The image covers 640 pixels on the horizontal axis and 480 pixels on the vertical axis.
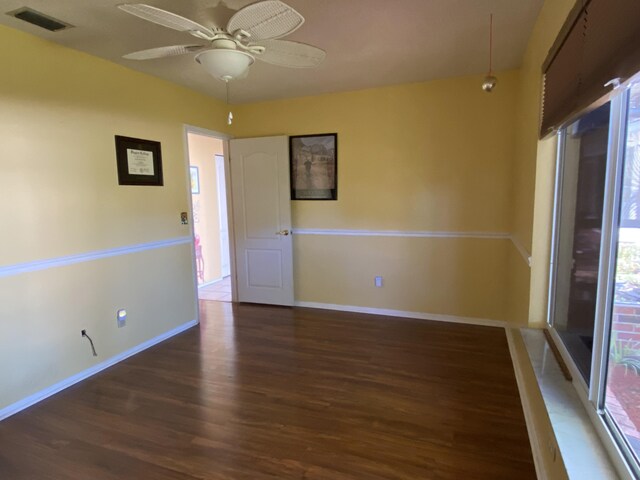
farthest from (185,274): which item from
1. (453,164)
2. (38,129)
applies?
(453,164)

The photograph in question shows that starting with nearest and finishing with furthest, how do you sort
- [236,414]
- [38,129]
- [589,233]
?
[589,233]
[236,414]
[38,129]

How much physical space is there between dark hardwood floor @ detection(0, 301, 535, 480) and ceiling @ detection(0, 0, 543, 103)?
7.83 ft

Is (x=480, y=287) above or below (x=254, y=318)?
above

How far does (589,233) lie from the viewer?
60.9 inches

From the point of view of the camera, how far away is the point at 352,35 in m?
2.48

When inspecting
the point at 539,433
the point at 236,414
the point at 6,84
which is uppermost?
the point at 6,84

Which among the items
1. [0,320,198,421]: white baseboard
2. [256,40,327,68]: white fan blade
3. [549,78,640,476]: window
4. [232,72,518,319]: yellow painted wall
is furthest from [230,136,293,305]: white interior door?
[549,78,640,476]: window

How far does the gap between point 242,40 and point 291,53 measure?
0.29m

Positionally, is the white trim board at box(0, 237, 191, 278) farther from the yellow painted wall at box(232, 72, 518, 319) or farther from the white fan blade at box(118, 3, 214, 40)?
the white fan blade at box(118, 3, 214, 40)

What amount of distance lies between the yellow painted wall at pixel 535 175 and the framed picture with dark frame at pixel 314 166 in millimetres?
1880

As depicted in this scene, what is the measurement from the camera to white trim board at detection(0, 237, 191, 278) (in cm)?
234

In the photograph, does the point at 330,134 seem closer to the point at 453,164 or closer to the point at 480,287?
the point at 453,164

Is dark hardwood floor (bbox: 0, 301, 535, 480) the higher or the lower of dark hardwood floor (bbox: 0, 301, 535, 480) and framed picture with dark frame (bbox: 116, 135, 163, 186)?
the lower

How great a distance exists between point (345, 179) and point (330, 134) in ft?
1.72
